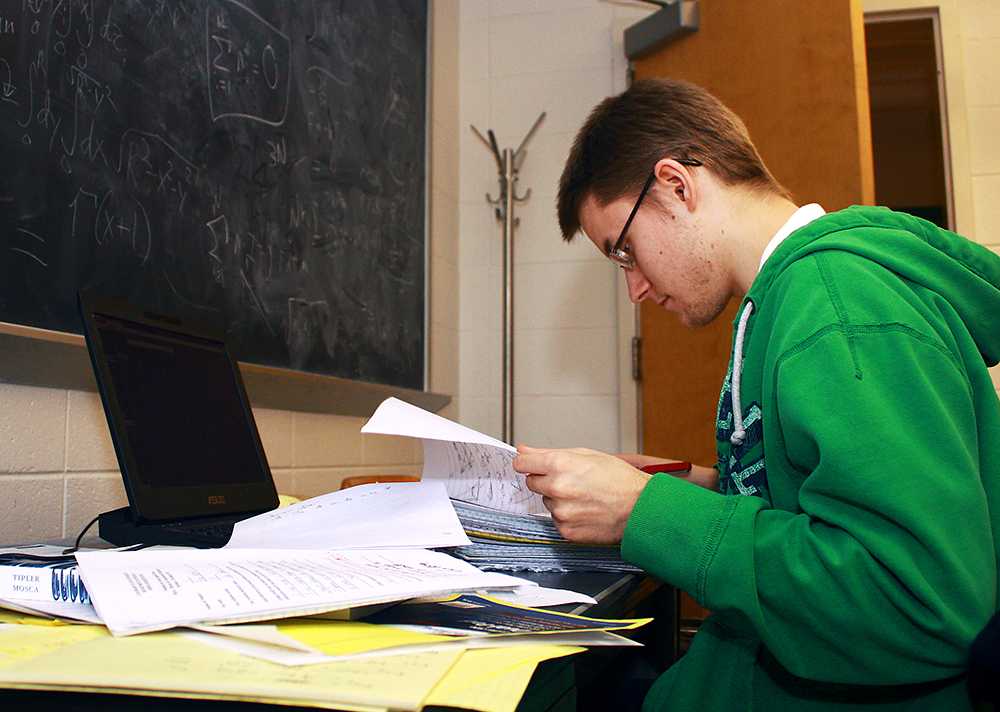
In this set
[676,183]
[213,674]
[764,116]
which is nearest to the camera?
[213,674]

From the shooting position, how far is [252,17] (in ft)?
5.62

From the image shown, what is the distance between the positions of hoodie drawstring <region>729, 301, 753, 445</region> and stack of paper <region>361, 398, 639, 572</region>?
0.57ft

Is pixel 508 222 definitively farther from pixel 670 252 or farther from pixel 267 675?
pixel 267 675

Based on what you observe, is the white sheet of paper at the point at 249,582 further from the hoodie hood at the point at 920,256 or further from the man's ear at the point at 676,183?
the man's ear at the point at 676,183

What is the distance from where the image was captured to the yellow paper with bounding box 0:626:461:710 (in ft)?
1.31

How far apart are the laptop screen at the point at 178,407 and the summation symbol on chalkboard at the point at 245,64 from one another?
0.66 meters

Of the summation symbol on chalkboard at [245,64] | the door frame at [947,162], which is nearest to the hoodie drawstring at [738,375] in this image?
Result: the summation symbol on chalkboard at [245,64]

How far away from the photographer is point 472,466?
0.90m

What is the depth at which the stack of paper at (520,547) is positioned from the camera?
0.84 m

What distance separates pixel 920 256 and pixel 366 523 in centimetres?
59

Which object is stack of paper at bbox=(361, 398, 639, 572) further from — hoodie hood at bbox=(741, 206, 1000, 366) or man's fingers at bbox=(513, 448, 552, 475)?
hoodie hood at bbox=(741, 206, 1000, 366)

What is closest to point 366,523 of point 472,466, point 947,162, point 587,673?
point 472,466

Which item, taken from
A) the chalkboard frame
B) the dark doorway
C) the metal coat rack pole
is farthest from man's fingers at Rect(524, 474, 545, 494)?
the dark doorway

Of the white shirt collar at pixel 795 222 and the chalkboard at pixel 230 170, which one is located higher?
the chalkboard at pixel 230 170
